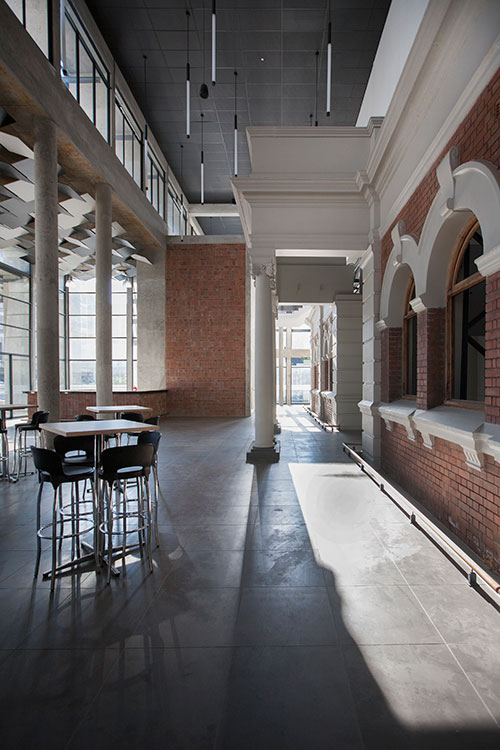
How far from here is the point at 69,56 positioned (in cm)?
877

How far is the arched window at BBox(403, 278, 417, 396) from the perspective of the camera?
521cm

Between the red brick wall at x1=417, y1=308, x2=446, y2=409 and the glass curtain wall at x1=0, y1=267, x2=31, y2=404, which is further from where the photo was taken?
the glass curtain wall at x1=0, y1=267, x2=31, y2=404

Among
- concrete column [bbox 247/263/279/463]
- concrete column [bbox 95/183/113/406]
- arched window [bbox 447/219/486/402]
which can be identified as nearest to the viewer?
arched window [bbox 447/219/486/402]

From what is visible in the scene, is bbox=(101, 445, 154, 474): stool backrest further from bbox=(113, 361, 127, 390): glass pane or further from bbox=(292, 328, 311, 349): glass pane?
bbox=(292, 328, 311, 349): glass pane

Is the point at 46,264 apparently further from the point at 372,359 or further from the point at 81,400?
the point at 81,400

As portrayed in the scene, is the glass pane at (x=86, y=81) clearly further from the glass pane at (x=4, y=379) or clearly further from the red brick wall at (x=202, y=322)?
the glass pane at (x=4, y=379)

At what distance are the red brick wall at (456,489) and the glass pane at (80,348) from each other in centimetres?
1478

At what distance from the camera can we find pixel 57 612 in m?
2.44

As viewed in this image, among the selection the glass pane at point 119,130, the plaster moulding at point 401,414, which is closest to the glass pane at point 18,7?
the glass pane at point 119,130

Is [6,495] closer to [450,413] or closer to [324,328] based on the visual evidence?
[450,413]

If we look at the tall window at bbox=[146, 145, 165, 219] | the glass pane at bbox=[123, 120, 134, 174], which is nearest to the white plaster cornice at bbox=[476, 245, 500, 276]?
the glass pane at bbox=[123, 120, 134, 174]

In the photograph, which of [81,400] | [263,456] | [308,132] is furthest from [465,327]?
[81,400]

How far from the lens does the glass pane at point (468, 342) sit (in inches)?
153

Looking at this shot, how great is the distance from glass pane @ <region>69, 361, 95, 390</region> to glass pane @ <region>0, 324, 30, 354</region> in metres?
2.69
